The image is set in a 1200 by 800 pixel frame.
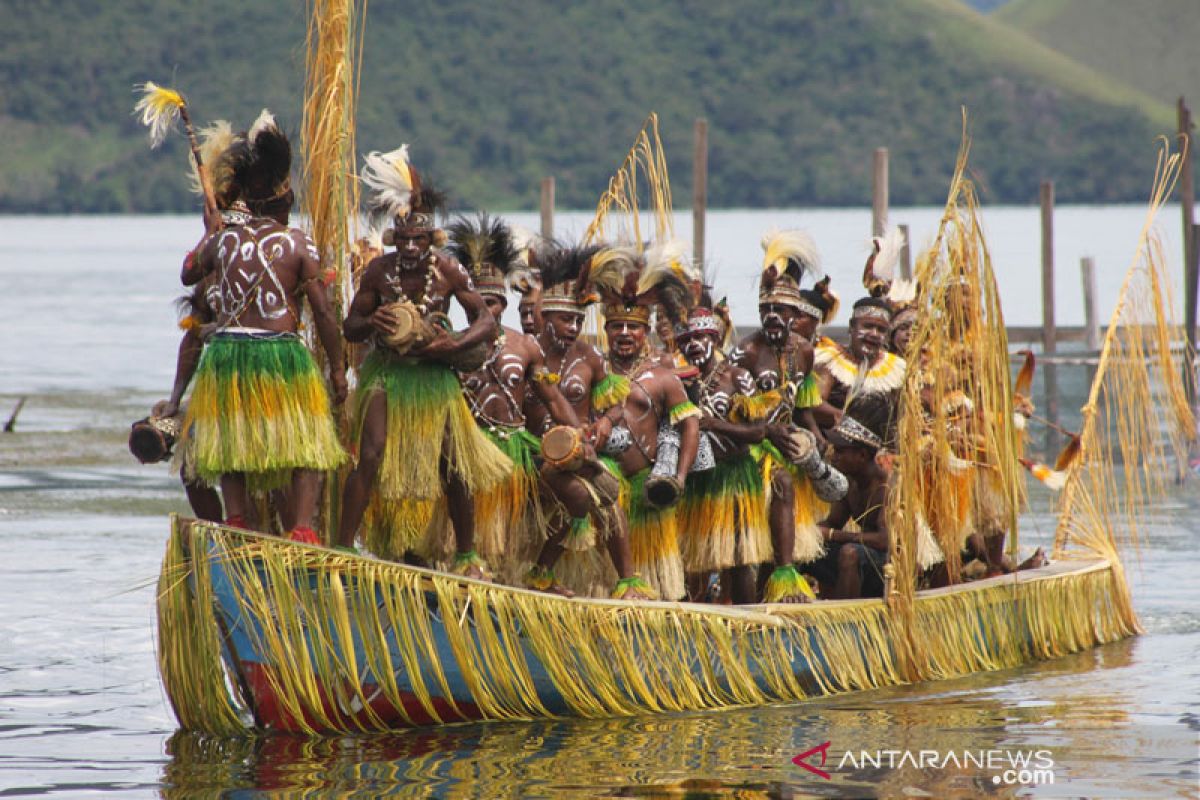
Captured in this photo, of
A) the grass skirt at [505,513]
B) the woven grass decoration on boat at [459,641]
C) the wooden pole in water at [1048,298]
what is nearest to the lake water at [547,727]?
the woven grass decoration on boat at [459,641]

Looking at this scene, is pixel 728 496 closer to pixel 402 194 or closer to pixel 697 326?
pixel 697 326

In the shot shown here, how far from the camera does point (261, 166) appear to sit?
7.52 m

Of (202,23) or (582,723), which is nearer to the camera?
(582,723)

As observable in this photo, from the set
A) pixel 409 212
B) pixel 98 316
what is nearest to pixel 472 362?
pixel 409 212

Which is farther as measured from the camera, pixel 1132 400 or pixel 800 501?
pixel 1132 400

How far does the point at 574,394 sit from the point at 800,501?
1.30 metres

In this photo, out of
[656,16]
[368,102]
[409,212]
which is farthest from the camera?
[656,16]

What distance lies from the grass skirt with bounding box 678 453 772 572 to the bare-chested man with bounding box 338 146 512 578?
1119mm

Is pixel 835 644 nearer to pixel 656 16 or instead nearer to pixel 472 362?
pixel 472 362

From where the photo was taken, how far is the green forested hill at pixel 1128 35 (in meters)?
116

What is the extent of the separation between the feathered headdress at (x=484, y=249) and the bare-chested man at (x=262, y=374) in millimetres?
896

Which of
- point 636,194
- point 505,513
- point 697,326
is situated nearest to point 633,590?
point 505,513

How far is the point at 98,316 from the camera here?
4362cm

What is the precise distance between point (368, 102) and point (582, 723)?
210 feet
